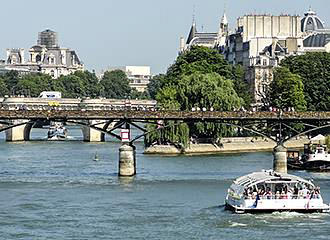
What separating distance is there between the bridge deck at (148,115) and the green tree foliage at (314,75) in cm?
4478

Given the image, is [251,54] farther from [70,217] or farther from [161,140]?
[70,217]

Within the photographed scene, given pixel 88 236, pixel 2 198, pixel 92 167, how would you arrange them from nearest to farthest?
pixel 88 236
pixel 2 198
pixel 92 167

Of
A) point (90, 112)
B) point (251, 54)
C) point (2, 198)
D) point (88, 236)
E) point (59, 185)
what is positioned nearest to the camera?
point (88, 236)

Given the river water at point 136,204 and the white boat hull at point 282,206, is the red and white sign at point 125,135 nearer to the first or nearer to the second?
the river water at point 136,204

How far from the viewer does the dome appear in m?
184

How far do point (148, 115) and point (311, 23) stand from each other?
11785 cm

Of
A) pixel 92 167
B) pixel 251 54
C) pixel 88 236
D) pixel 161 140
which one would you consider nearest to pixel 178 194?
pixel 88 236

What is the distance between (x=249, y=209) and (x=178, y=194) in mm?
7075

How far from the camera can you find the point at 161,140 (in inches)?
3679

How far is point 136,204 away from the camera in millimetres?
55281

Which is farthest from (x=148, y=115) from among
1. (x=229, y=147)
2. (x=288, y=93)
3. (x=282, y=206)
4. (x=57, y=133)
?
(x=57, y=133)

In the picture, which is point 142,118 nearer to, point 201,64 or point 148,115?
point 148,115

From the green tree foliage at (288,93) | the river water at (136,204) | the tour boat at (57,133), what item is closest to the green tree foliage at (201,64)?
the green tree foliage at (288,93)

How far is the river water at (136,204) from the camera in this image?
47531 millimetres
